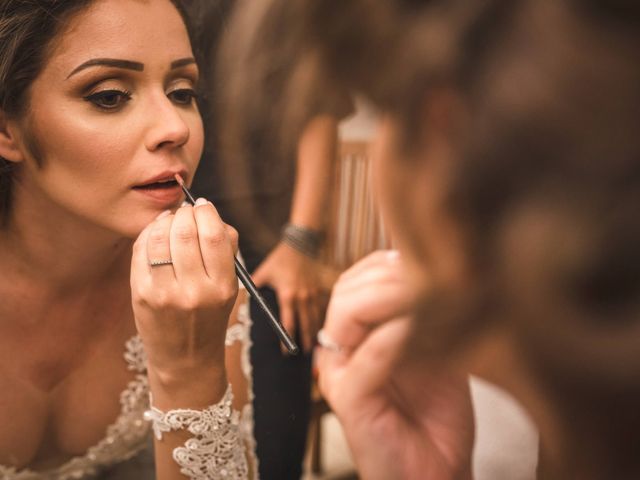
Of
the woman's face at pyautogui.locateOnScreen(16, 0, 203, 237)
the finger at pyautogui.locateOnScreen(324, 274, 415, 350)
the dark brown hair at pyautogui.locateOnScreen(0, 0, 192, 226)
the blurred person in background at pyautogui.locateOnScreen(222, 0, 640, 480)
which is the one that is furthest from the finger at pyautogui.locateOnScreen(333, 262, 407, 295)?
the dark brown hair at pyautogui.locateOnScreen(0, 0, 192, 226)

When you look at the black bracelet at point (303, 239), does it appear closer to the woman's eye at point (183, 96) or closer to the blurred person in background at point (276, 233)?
the blurred person in background at point (276, 233)

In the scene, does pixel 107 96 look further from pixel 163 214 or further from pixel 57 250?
pixel 57 250

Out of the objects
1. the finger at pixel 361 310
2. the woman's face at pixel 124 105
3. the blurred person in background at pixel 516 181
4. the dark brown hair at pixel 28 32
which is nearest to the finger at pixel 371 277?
the finger at pixel 361 310

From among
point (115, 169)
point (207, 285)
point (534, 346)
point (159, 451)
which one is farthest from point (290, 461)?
point (534, 346)

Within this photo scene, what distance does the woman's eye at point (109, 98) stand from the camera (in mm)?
562

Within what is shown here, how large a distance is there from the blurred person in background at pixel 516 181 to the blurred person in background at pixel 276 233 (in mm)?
174

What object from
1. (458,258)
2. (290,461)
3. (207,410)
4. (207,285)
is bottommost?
(290,461)

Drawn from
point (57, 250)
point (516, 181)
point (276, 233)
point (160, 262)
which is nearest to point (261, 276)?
point (276, 233)

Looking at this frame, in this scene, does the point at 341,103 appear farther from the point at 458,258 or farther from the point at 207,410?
the point at 207,410

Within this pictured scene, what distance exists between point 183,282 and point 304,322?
0.51 ft

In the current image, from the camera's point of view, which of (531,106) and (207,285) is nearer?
(531,106)

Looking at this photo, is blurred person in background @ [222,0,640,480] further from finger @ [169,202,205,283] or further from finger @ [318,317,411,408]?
finger @ [169,202,205,283]

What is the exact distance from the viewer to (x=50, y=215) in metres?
0.68

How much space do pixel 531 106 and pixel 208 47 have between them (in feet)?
1.37
